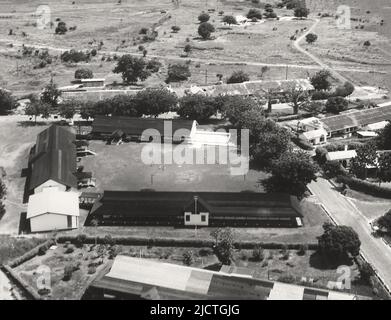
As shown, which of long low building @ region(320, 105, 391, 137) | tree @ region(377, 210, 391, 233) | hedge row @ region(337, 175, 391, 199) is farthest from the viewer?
long low building @ region(320, 105, 391, 137)

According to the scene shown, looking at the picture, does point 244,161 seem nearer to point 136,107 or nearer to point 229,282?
point 136,107

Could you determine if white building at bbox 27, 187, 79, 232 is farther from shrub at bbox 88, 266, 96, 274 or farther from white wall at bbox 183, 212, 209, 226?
white wall at bbox 183, 212, 209, 226

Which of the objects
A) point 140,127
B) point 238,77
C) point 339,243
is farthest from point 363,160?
point 238,77

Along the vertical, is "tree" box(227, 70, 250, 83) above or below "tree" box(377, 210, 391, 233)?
above

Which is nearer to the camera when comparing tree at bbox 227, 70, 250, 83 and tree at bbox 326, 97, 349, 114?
tree at bbox 326, 97, 349, 114

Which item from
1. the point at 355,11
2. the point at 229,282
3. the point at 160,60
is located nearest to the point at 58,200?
the point at 229,282

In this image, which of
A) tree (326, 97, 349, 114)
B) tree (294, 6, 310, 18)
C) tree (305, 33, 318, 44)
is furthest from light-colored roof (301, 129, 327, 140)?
tree (294, 6, 310, 18)
